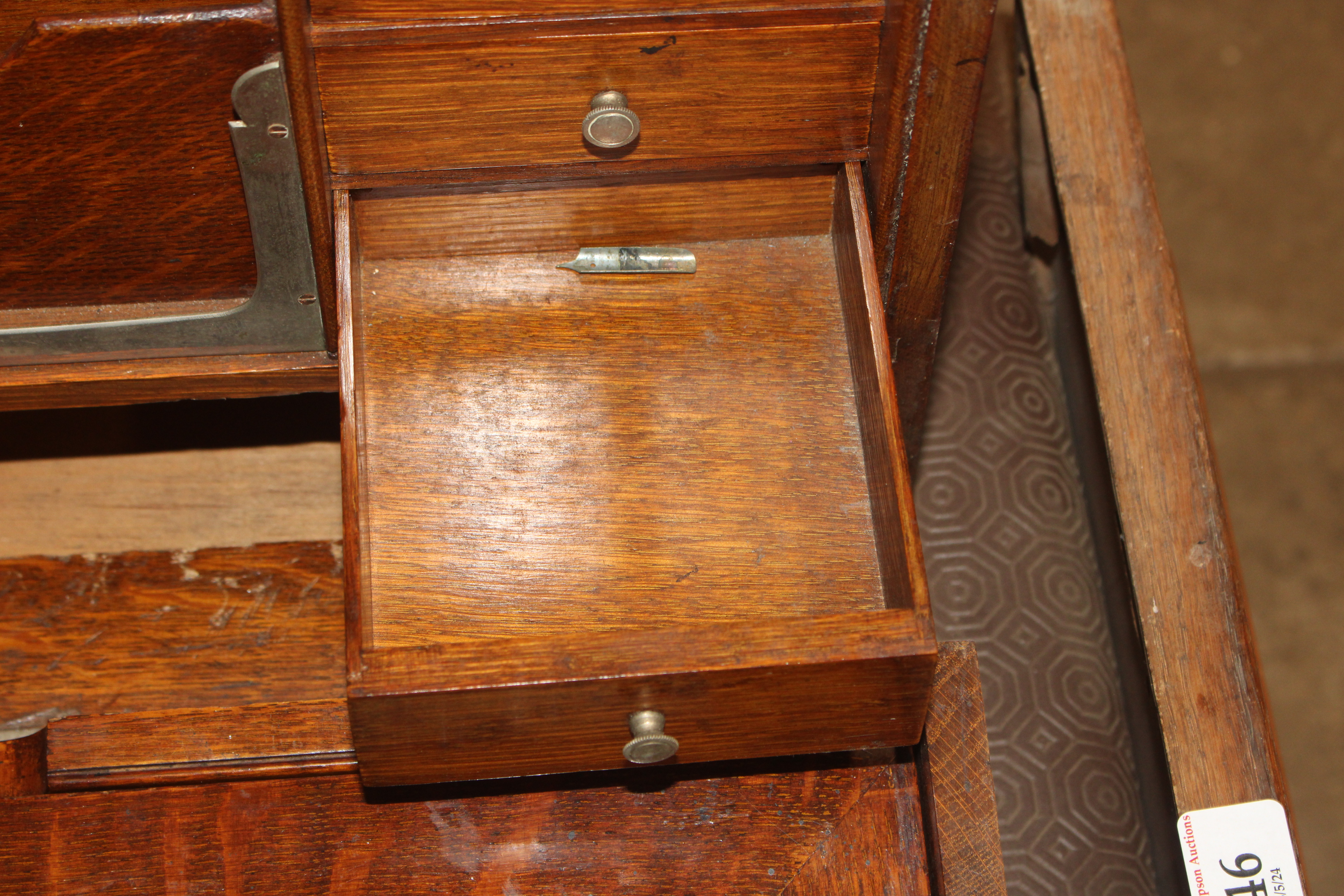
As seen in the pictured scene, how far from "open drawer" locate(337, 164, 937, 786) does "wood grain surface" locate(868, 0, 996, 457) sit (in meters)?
0.04

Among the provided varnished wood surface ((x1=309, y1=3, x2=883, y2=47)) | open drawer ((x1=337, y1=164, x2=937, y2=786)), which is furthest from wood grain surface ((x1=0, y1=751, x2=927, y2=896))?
varnished wood surface ((x1=309, y1=3, x2=883, y2=47))

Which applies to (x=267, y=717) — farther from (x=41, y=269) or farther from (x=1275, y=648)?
(x=1275, y=648)

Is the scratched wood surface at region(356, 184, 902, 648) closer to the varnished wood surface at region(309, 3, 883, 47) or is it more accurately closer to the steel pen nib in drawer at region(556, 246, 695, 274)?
the steel pen nib in drawer at region(556, 246, 695, 274)

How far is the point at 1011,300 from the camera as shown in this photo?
1549mm

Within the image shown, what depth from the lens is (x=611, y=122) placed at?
90 cm

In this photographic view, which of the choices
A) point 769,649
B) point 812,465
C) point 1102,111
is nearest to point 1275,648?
point 1102,111

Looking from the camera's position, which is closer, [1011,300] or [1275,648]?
[1011,300]

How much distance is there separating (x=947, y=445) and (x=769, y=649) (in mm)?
755

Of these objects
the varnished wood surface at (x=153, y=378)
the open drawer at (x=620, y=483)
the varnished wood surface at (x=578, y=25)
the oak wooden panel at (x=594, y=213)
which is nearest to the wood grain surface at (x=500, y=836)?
the open drawer at (x=620, y=483)

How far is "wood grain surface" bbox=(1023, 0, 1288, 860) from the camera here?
3.78 feet

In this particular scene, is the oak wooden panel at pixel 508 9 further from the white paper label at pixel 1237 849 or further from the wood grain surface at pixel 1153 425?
the white paper label at pixel 1237 849

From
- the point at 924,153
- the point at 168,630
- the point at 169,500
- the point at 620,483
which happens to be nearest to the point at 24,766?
the point at 168,630

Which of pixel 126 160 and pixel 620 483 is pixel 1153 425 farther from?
pixel 126 160

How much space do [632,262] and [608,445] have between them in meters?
0.16
